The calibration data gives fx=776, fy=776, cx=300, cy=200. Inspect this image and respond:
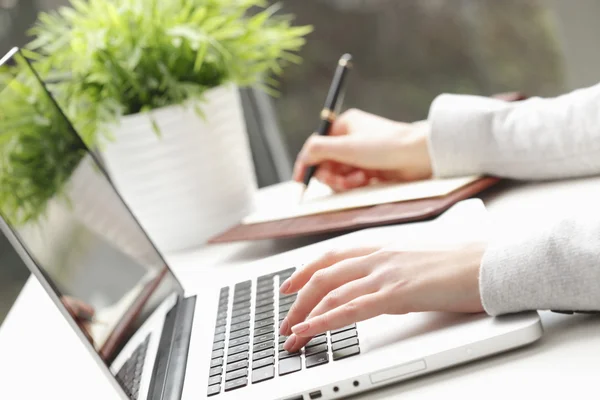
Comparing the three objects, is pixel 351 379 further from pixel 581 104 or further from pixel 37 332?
pixel 37 332

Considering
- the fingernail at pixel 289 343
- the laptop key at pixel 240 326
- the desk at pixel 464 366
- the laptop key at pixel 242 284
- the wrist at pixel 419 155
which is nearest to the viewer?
the desk at pixel 464 366

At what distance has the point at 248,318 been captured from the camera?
27.8 inches

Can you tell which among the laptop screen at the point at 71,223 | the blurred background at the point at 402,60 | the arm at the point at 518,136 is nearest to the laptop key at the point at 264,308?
the laptop screen at the point at 71,223

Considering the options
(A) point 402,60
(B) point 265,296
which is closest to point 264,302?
(B) point 265,296

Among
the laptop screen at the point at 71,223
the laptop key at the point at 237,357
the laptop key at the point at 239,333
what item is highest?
the laptop screen at the point at 71,223

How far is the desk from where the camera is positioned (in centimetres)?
49

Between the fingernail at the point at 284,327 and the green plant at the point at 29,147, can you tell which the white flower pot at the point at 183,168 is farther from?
the fingernail at the point at 284,327

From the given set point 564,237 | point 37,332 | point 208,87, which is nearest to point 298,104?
point 208,87

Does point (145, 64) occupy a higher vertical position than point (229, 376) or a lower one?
higher

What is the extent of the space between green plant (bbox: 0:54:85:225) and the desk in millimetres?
206

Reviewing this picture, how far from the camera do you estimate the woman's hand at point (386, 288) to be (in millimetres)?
566

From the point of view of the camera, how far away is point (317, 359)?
22.4 inches

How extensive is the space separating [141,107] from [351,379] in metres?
0.62

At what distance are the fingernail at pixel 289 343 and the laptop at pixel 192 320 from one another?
0.4 inches
